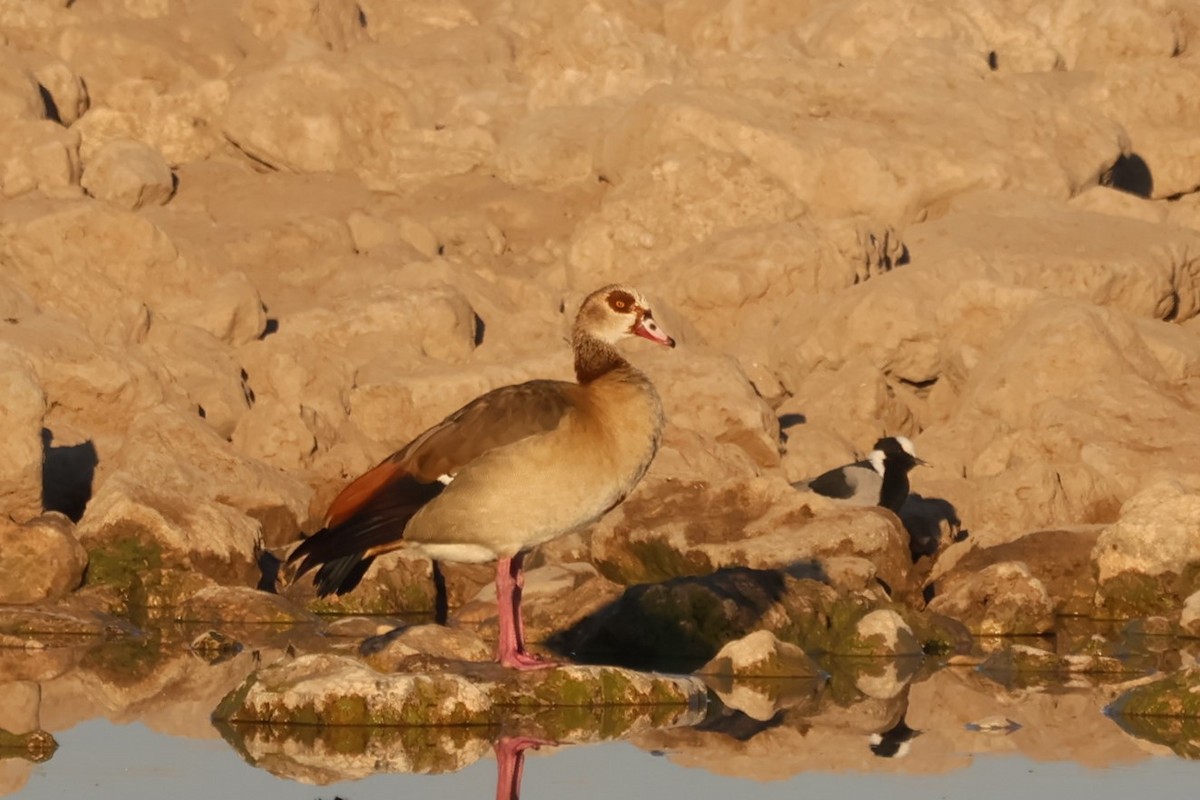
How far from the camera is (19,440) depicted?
76.8 feet

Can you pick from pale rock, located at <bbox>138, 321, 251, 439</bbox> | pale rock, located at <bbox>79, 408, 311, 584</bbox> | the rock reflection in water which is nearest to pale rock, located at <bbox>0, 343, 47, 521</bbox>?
pale rock, located at <bbox>79, 408, 311, 584</bbox>

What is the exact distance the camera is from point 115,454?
26.6 m

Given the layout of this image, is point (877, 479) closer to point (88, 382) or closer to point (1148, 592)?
point (1148, 592)

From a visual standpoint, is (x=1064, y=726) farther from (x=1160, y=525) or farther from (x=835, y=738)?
(x=1160, y=525)

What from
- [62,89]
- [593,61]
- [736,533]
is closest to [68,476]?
[736,533]

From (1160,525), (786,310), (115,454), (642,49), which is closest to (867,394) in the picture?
(786,310)

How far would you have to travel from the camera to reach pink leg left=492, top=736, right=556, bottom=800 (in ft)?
43.2

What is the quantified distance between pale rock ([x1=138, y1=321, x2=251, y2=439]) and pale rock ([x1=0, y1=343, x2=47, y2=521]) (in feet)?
14.2

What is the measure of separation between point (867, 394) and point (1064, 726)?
12.9 m

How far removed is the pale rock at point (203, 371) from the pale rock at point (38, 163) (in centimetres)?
539

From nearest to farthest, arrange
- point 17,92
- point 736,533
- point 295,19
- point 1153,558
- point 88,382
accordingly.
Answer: point 1153,558, point 736,533, point 88,382, point 17,92, point 295,19

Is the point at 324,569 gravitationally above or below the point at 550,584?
above

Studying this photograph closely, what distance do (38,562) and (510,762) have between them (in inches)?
370

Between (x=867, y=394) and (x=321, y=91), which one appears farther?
(x=321, y=91)
